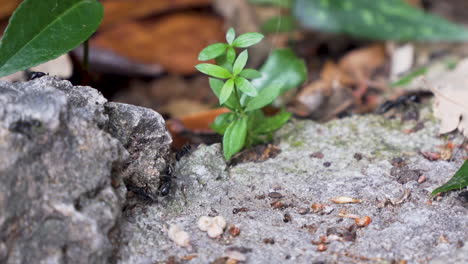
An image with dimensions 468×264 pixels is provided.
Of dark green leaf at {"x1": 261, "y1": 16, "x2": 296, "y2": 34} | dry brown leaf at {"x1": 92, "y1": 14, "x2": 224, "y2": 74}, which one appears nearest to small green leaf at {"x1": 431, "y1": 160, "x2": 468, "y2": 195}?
dark green leaf at {"x1": 261, "y1": 16, "x2": 296, "y2": 34}

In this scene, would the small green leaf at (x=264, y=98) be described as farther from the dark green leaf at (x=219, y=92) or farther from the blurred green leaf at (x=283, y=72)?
the blurred green leaf at (x=283, y=72)

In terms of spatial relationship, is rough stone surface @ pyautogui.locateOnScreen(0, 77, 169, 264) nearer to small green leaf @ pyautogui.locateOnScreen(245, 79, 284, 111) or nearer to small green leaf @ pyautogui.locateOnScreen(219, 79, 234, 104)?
small green leaf @ pyautogui.locateOnScreen(219, 79, 234, 104)

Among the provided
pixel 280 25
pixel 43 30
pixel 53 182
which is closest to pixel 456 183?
pixel 53 182

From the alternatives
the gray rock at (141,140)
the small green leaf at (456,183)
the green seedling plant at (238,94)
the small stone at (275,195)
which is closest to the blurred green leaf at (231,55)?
the green seedling plant at (238,94)

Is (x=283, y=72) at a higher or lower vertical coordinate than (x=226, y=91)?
lower

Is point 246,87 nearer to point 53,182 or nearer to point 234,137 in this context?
point 234,137
